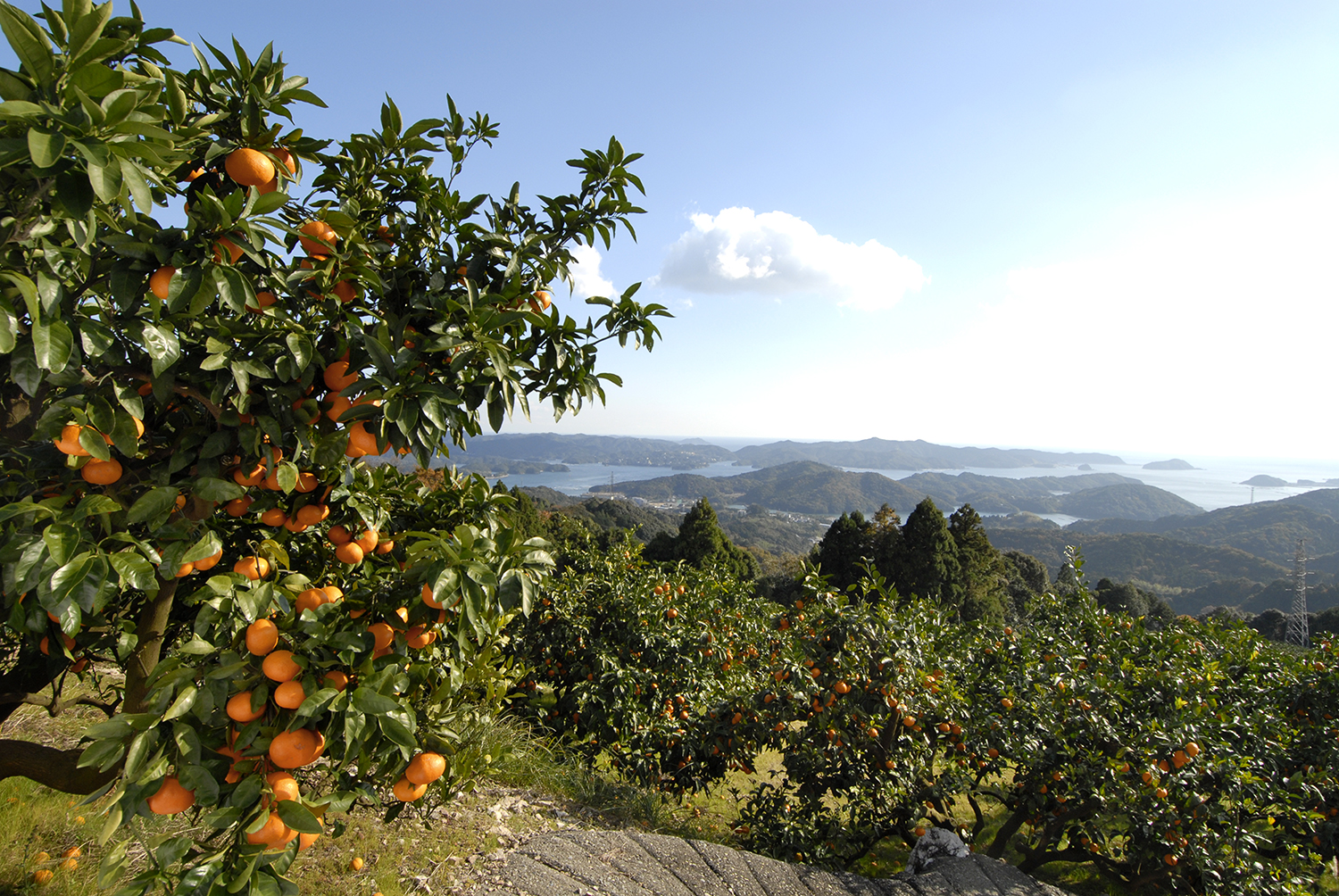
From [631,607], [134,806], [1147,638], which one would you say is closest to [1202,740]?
[1147,638]

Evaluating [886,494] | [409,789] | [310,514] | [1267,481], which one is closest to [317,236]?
[310,514]

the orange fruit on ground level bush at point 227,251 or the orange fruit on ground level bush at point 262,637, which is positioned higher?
the orange fruit on ground level bush at point 227,251

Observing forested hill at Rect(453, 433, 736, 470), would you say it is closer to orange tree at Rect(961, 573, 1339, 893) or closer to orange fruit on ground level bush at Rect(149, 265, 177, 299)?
orange tree at Rect(961, 573, 1339, 893)

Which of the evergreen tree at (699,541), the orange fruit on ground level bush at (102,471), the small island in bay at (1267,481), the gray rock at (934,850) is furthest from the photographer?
the small island in bay at (1267,481)

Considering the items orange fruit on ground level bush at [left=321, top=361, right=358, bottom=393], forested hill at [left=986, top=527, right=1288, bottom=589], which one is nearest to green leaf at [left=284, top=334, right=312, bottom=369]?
orange fruit on ground level bush at [left=321, top=361, right=358, bottom=393]

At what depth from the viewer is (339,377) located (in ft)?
5.16

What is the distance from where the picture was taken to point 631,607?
5289 millimetres

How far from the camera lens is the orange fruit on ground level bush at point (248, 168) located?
4.57 feet

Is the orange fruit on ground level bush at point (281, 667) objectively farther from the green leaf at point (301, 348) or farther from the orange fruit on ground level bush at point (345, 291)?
the orange fruit on ground level bush at point (345, 291)

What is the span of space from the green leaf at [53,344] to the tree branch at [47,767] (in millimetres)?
1515

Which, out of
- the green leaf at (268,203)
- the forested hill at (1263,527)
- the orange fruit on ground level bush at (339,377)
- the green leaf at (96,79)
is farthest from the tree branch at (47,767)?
the forested hill at (1263,527)

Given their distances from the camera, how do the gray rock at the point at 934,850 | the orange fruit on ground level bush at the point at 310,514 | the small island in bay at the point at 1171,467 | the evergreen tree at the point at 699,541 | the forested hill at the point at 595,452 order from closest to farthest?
the orange fruit on ground level bush at the point at 310,514 < the gray rock at the point at 934,850 < the evergreen tree at the point at 699,541 < the forested hill at the point at 595,452 < the small island in bay at the point at 1171,467

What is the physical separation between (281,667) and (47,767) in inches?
54.8

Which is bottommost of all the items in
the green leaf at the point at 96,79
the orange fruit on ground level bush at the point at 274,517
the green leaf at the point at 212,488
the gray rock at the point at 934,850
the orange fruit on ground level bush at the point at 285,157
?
the gray rock at the point at 934,850
